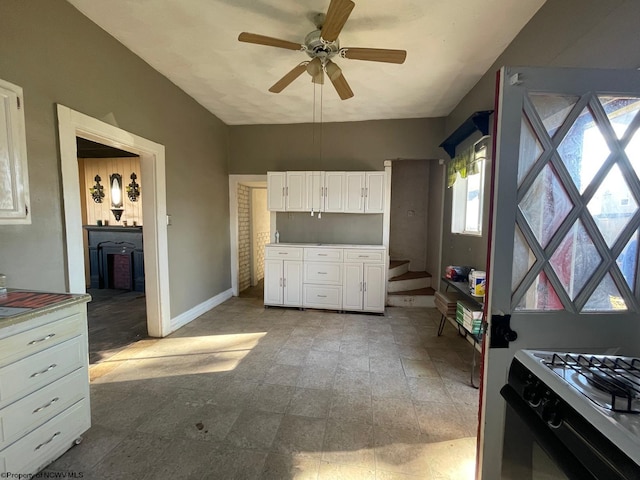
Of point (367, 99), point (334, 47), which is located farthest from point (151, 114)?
point (367, 99)

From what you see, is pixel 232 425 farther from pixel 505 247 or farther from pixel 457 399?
pixel 505 247

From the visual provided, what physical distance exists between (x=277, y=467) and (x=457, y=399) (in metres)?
1.42

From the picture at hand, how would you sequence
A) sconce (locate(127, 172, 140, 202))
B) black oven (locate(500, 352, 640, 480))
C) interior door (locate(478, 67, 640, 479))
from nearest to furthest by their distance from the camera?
black oven (locate(500, 352, 640, 480))
interior door (locate(478, 67, 640, 479))
sconce (locate(127, 172, 140, 202))

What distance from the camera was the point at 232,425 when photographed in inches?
70.1

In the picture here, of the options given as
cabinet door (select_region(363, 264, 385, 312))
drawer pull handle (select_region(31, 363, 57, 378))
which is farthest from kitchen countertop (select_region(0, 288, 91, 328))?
cabinet door (select_region(363, 264, 385, 312))

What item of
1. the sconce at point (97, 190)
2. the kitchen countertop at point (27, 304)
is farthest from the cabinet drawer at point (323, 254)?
the sconce at point (97, 190)

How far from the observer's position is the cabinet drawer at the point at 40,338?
1.23 meters

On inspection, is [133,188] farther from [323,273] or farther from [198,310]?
[323,273]

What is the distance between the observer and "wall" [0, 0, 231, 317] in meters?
1.75

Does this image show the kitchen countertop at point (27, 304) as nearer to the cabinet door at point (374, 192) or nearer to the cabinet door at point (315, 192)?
the cabinet door at point (315, 192)

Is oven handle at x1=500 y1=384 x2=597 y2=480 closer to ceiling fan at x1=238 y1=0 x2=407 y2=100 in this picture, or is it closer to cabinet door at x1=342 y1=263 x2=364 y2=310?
ceiling fan at x1=238 y1=0 x2=407 y2=100

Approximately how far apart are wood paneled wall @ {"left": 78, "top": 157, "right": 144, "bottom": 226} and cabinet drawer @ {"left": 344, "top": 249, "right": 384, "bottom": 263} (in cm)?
407

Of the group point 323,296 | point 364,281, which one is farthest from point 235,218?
point 364,281

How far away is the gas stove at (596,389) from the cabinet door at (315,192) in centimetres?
339
